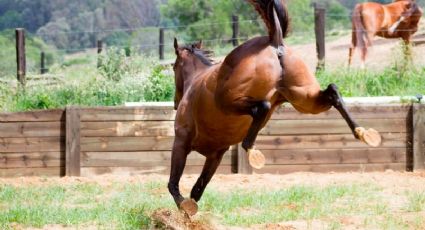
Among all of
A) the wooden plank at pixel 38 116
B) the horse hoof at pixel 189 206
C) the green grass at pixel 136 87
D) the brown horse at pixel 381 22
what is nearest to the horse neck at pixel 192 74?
the horse hoof at pixel 189 206

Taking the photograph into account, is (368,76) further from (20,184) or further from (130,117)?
(20,184)

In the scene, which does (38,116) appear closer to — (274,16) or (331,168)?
(331,168)

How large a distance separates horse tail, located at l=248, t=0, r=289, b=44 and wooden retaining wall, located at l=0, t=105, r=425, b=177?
15.1 feet

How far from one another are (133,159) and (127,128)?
0.40m

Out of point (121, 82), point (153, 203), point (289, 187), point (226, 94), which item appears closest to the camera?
point (226, 94)

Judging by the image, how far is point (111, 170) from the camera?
33.3 ft

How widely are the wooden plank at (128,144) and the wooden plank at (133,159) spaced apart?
0.17 ft

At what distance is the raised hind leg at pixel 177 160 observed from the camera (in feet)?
20.9

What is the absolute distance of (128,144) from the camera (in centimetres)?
1020

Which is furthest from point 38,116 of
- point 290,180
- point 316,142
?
point 316,142

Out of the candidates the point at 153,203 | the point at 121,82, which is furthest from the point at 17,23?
the point at 153,203

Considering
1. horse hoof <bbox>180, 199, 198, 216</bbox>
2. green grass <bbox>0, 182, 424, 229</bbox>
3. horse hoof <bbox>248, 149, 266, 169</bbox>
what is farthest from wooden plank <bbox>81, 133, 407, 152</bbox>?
horse hoof <bbox>248, 149, 266, 169</bbox>

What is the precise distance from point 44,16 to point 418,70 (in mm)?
35025

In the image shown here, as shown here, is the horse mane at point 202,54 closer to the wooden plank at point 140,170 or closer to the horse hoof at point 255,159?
the horse hoof at point 255,159
